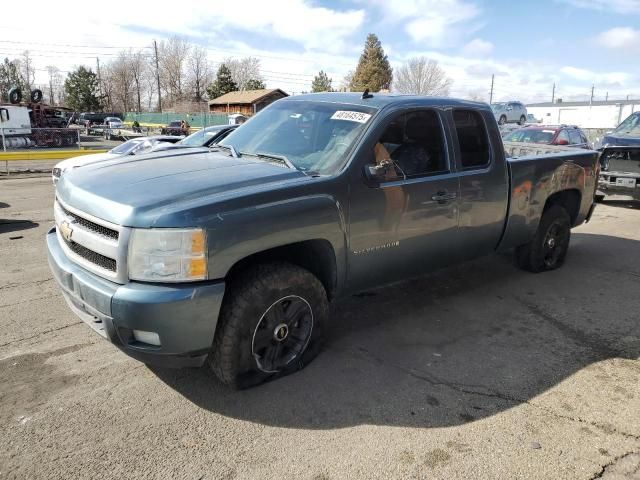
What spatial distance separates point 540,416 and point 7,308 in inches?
173

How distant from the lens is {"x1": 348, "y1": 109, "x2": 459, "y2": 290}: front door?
11.4 feet

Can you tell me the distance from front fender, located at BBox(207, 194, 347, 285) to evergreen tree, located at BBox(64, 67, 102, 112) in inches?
3079

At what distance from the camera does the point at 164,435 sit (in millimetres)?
2750

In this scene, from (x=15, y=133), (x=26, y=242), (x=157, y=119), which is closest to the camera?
(x=26, y=242)

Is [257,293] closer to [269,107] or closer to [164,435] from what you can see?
[164,435]

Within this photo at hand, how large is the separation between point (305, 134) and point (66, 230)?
73.2 inches

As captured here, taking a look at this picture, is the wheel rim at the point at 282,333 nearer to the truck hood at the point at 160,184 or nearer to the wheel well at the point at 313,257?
the wheel well at the point at 313,257

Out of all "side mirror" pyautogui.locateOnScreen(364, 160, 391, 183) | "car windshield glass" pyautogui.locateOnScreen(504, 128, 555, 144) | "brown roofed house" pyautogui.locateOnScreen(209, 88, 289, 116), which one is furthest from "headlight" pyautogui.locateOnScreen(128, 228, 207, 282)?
"brown roofed house" pyautogui.locateOnScreen(209, 88, 289, 116)

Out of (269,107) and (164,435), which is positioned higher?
(269,107)

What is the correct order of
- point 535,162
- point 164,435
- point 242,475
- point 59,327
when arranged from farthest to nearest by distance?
point 535,162, point 59,327, point 164,435, point 242,475

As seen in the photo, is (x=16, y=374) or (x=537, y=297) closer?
(x=16, y=374)

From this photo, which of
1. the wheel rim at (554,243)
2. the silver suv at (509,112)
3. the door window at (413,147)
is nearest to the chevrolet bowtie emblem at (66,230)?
the door window at (413,147)

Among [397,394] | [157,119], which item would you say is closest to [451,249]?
[397,394]

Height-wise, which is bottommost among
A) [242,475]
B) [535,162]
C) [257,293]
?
[242,475]
